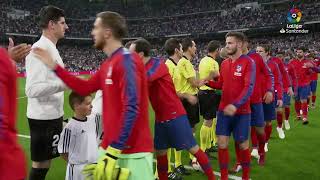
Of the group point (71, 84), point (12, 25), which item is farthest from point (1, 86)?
point (12, 25)

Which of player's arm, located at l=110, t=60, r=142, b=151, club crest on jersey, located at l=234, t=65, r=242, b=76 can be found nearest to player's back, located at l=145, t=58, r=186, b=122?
club crest on jersey, located at l=234, t=65, r=242, b=76

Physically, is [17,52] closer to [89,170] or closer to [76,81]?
[76,81]

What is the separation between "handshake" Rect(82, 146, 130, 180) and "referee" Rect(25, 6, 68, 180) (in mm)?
1573

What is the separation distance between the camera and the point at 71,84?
3.45m

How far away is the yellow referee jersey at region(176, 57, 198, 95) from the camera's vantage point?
244 inches

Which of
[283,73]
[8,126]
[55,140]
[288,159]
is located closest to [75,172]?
[55,140]

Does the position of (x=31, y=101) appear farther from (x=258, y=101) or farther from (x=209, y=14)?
(x=209, y=14)

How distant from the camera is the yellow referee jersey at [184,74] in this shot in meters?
6.20

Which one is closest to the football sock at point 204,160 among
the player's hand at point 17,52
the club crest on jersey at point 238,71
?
the club crest on jersey at point 238,71

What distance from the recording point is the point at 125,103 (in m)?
2.82

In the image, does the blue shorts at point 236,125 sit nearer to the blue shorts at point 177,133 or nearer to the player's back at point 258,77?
the blue shorts at point 177,133

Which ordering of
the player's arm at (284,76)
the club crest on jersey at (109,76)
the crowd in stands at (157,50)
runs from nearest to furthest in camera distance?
1. the club crest on jersey at (109,76)
2. the player's arm at (284,76)
3. the crowd in stands at (157,50)

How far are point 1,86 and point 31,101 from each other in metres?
2.27

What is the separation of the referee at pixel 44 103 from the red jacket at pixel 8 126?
169 centimetres
